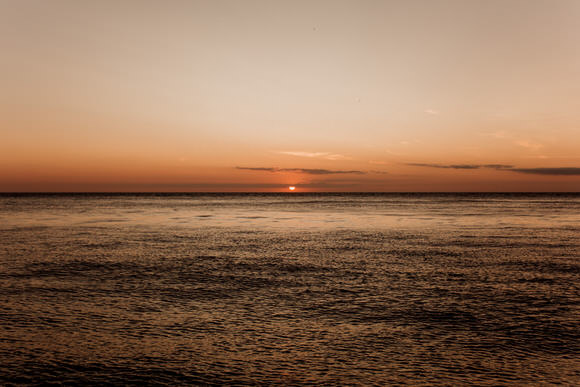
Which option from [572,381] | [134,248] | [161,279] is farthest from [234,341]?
[134,248]

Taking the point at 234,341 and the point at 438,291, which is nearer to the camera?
the point at 234,341

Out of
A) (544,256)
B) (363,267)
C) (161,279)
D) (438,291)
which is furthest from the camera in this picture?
(544,256)

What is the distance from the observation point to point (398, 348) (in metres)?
8.51

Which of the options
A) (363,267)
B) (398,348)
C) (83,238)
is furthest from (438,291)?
(83,238)

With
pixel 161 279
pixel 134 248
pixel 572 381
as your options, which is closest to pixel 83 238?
pixel 134 248

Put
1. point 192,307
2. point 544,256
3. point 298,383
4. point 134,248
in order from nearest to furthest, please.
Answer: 1. point 298,383
2. point 192,307
3. point 544,256
4. point 134,248

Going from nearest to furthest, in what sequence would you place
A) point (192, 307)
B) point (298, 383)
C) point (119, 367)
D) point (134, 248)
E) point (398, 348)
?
point (298, 383), point (119, 367), point (398, 348), point (192, 307), point (134, 248)

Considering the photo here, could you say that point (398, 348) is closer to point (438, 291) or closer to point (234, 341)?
point (234, 341)

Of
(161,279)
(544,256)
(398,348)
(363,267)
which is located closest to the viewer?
(398,348)

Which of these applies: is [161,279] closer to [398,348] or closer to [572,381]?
[398,348]

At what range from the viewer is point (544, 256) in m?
20.3

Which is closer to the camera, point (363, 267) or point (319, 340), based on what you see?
point (319, 340)

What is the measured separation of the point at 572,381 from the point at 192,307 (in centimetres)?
769

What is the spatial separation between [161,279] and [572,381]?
1117cm
